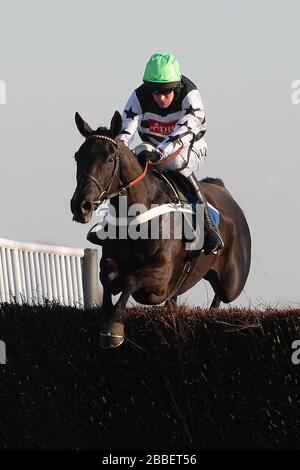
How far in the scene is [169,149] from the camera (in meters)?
9.13

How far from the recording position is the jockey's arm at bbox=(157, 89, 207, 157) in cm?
914

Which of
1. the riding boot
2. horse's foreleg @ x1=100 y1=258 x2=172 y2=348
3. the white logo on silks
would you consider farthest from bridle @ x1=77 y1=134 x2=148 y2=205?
the white logo on silks

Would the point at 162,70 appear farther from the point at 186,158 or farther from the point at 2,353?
the point at 2,353

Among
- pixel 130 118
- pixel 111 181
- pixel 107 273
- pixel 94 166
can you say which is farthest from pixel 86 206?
pixel 130 118

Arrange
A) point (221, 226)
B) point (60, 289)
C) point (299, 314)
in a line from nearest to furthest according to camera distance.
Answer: point (299, 314) → point (221, 226) → point (60, 289)

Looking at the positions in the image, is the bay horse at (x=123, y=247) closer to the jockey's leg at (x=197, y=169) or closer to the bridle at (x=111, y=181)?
the bridle at (x=111, y=181)

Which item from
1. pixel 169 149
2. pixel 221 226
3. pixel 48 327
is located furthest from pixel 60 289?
pixel 48 327

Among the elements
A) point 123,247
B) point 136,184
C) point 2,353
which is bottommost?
point 2,353

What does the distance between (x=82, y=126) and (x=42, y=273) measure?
2752mm

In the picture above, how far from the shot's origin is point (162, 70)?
910 cm

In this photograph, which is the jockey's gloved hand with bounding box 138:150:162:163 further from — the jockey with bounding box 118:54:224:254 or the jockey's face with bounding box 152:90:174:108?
the jockey's face with bounding box 152:90:174:108

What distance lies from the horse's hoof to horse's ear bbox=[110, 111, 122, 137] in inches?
55.1
